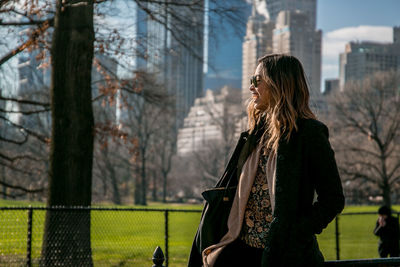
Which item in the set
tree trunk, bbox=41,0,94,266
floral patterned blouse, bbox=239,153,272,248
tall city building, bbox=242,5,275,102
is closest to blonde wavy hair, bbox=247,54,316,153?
floral patterned blouse, bbox=239,153,272,248

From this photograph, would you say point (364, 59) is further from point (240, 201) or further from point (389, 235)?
point (240, 201)

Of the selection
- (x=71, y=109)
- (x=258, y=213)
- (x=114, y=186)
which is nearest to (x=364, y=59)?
(x=114, y=186)

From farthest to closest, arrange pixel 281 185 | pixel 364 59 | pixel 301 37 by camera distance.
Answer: pixel 301 37 < pixel 364 59 < pixel 281 185

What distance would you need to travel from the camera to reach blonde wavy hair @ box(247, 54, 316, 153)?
274 cm

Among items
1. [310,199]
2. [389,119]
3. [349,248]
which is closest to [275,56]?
[310,199]

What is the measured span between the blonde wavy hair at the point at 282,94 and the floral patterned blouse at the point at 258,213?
139 mm

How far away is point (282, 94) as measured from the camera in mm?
2795

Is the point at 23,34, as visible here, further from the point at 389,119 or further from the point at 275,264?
the point at 389,119

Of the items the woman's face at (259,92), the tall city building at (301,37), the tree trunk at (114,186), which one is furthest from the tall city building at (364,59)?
the woman's face at (259,92)

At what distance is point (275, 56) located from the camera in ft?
9.43

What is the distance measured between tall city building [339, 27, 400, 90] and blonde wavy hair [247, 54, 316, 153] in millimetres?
116858

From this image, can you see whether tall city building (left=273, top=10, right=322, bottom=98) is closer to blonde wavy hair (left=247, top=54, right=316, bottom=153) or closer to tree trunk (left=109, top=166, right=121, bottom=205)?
tree trunk (left=109, top=166, right=121, bottom=205)

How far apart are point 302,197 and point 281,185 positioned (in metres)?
0.13

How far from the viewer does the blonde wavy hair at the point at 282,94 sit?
274 centimetres
